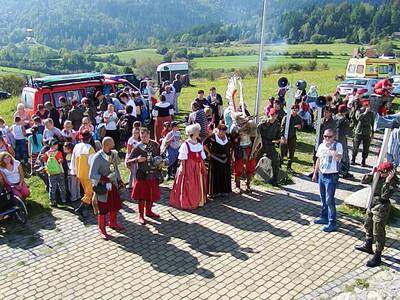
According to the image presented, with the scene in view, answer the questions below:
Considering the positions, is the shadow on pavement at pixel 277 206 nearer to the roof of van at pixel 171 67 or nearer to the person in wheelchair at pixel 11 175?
the person in wheelchair at pixel 11 175

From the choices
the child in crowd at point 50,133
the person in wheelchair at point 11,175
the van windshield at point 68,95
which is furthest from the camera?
the van windshield at point 68,95

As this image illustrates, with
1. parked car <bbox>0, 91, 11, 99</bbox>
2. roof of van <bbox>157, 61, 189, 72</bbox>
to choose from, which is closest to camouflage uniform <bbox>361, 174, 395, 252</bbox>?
roof of van <bbox>157, 61, 189, 72</bbox>

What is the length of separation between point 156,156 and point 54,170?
2191 millimetres

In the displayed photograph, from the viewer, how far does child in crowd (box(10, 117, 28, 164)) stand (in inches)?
444

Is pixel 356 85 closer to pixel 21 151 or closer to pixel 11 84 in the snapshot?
pixel 21 151

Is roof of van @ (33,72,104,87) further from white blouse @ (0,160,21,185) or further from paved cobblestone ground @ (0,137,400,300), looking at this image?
paved cobblestone ground @ (0,137,400,300)

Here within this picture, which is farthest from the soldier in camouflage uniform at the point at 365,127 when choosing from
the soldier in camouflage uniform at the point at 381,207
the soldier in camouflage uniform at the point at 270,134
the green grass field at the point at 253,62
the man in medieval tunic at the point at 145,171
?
the green grass field at the point at 253,62

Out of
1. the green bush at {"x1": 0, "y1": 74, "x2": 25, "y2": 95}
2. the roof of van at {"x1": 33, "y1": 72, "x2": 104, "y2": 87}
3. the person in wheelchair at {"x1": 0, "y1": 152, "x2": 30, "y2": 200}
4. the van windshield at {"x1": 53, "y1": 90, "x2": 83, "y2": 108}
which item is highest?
the roof of van at {"x1": 33, "y1": 72, "x2": 104, "y2": 87}

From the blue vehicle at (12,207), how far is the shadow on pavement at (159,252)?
1837mm

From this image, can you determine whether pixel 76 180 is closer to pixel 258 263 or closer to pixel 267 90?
pixel 258 263

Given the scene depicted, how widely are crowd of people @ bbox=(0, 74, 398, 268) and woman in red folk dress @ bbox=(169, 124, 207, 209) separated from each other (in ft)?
0.06

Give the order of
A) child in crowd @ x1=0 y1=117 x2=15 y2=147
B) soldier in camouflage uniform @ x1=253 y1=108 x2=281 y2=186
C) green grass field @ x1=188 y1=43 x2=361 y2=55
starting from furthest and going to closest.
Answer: green grass field @ x1=188 y1=43 x2=361 y2=55 → child in crowd @ x1=0 y1=117 x2=15 y2=147 → soldier in camouflage uniform @ x1=253 y1=108 x2=281 y2=186

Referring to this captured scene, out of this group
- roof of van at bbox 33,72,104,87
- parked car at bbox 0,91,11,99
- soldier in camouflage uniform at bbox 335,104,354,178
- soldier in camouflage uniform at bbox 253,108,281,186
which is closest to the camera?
soldier in camouflage uniform at bbox 253,108,281,186

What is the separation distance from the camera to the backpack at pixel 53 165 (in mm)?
8703
